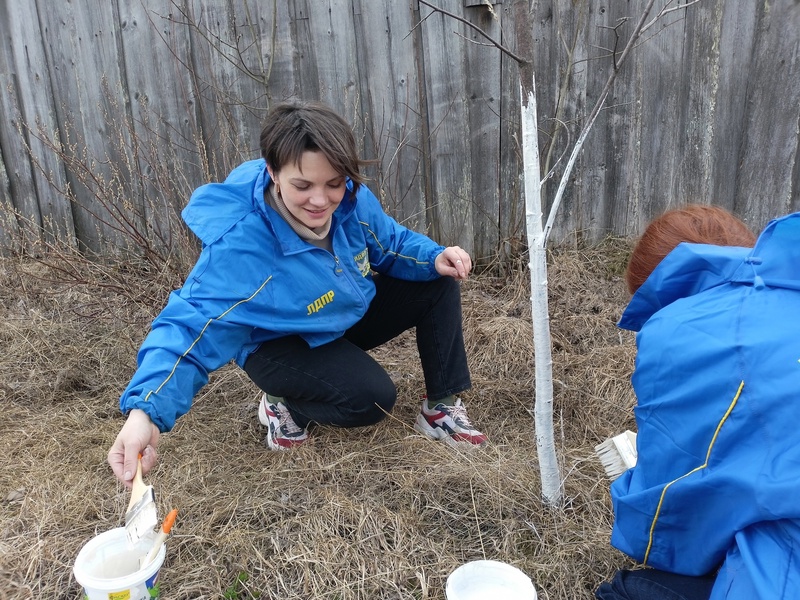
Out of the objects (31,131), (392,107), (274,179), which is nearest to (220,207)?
(274,179)

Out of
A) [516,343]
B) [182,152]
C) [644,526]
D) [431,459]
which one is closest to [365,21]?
[182,152]

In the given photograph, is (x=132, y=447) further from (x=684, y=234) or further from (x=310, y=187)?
(x=684, y=234)

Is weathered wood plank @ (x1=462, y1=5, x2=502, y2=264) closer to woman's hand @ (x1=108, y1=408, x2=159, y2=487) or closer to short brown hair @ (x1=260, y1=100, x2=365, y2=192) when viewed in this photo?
short brown hair @ (x1=260, y1=100, x2=365, y2=192)

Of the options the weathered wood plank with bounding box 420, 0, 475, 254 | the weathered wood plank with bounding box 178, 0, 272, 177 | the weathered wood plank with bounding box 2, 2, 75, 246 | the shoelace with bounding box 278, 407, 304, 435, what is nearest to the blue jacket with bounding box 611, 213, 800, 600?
the shoelace with bounding box 278, 407, 304, 435

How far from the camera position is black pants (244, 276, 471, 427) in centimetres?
206

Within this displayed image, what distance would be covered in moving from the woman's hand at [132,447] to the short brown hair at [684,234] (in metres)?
1.19

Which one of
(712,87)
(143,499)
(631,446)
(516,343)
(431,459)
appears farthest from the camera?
(712,87)

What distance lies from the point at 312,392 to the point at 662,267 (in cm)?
120

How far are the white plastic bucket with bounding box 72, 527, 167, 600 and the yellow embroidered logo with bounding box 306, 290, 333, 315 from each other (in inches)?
31.2

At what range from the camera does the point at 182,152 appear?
3.33 metres

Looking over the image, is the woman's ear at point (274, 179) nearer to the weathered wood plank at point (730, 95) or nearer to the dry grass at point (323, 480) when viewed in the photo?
the dry grass at point (323, 480)

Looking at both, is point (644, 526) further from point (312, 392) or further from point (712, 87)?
point (712, 87)

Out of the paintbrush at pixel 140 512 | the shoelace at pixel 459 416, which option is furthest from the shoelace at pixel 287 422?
the paintbrush at pixel 140 512

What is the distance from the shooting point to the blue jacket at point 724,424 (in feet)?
3.32
